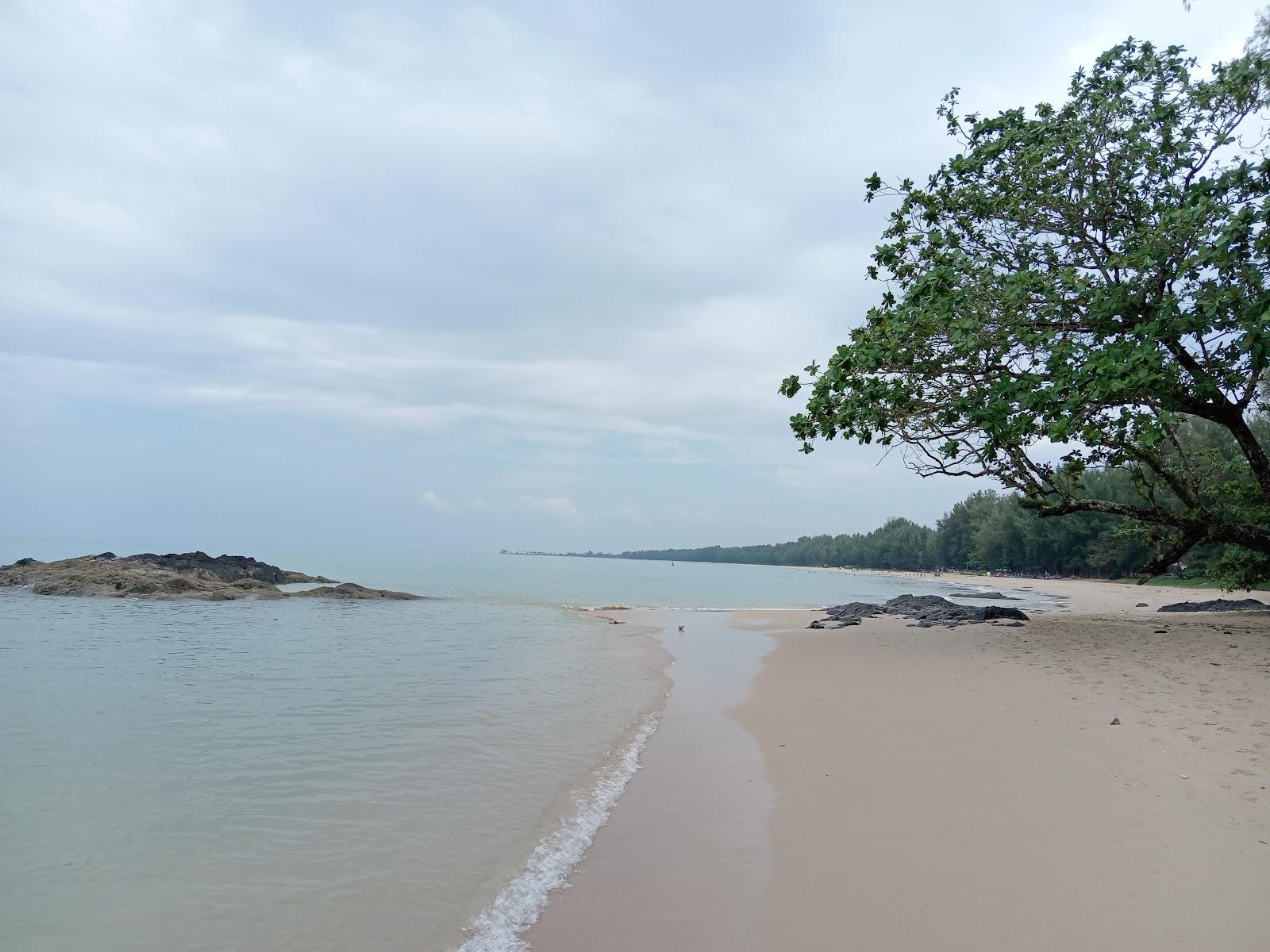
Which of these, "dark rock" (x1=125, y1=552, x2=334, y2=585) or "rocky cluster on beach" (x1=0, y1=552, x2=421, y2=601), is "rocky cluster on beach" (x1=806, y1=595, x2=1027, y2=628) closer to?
"rocky cluster on beach" (x1=0, y1=552, x2=421, y2=601)

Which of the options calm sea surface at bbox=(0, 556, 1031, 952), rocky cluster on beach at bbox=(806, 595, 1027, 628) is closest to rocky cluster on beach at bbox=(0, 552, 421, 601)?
calm sea surface at bbox=(0, 556, 1031, 952)

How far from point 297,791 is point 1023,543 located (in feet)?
293

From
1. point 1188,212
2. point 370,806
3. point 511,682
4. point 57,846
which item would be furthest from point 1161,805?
point 1188,212

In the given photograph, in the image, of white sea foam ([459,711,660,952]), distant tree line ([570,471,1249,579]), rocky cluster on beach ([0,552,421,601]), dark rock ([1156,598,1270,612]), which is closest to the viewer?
white sea foam ([459,711,660,952])

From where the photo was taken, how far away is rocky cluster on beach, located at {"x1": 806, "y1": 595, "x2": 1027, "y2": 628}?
19.2 meters

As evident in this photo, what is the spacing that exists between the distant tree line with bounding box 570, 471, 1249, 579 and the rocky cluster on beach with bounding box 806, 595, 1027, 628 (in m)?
2.95

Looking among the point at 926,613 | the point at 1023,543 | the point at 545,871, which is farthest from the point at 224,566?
the point at 1023,543

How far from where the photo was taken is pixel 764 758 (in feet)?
22.6

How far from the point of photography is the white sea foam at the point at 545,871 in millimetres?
3664

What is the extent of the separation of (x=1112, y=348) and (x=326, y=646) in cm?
1612

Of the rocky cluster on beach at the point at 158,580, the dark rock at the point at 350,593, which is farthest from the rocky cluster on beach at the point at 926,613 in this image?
the rocky cluster on beach at the point at 158,580

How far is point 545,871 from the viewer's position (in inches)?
175

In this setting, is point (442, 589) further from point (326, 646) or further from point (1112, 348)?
point (1112, 348)

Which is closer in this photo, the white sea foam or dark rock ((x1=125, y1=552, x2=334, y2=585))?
the white sea foam
